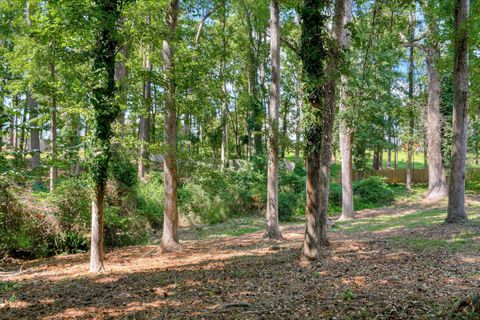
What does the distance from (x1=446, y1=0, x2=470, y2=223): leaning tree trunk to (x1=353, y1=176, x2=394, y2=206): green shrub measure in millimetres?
10257

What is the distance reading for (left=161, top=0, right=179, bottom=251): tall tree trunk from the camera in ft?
33.1

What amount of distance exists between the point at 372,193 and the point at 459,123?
36.4ft

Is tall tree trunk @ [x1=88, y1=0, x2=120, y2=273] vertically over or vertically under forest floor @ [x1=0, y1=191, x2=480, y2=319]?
over

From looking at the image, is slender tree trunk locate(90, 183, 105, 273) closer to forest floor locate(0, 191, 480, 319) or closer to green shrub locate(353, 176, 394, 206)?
forest floor locate(0, 191, 480, 319)

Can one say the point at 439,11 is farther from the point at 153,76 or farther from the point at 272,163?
the point at 153,76

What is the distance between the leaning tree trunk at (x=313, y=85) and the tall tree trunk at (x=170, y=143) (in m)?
4.12

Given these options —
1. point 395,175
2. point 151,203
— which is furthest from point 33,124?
point 395,175

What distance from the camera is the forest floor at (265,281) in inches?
198

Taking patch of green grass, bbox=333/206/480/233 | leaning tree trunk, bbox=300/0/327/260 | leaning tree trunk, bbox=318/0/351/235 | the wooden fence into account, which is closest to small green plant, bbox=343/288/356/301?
leaning tree trunk, bbox=300/0/327/260

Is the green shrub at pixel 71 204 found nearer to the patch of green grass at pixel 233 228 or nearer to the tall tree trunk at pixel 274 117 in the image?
the patch of green grass at pixel 233 228

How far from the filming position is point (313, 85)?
724cm

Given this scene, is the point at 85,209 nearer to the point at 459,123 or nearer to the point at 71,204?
the point at 71,204

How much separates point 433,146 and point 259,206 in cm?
992

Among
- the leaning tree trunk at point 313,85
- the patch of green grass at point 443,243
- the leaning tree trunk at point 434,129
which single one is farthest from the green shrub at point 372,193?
the leaning tree trunk at point 313,85
